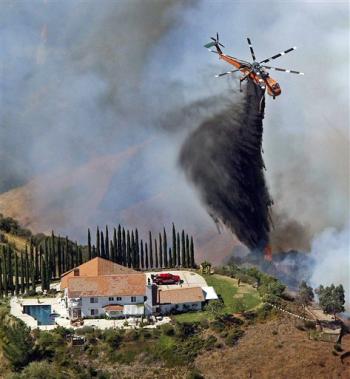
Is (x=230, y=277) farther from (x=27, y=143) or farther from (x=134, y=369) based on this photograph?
(x=27, y=143)

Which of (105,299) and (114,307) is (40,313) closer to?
(105,299)

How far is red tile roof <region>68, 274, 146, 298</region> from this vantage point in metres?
75.3

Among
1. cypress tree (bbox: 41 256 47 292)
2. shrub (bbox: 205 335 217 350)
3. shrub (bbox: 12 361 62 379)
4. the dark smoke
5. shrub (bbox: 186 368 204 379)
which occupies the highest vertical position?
the dark smoke

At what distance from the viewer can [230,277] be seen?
8481cm

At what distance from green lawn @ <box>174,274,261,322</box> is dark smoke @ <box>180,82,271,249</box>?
13.2 meters

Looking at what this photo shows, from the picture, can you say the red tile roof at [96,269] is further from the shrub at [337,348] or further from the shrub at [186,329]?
the shrub at [337,348]

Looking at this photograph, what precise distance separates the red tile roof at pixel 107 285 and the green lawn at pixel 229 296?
166 inches

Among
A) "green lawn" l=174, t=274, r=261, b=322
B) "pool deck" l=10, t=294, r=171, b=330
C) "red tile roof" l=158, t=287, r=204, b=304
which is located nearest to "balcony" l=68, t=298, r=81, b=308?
"pool deck" l=10, t=294, r=171, b=330

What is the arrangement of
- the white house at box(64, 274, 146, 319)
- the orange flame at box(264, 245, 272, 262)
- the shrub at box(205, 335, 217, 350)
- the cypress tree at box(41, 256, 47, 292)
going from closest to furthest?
the shrub at box(205, 335, 217, 350), the white house at box(64, 274, 146, 319), the cypress tree at box(41, 256, 47, 292), the orange flame at box(264, 245, 272, 262)

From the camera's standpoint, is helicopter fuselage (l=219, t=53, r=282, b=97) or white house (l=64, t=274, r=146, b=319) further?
helicopter fuselage (l=219, t=53, r=282, b=97)

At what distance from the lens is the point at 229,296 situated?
260 feet

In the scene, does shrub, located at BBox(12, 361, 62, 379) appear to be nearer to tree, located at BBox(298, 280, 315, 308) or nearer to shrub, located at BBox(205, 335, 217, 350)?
shrub, located at BBox(205, 335, 217, 350)

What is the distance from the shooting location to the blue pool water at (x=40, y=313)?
246 ft

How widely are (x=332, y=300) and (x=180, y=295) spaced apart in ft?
41.6
